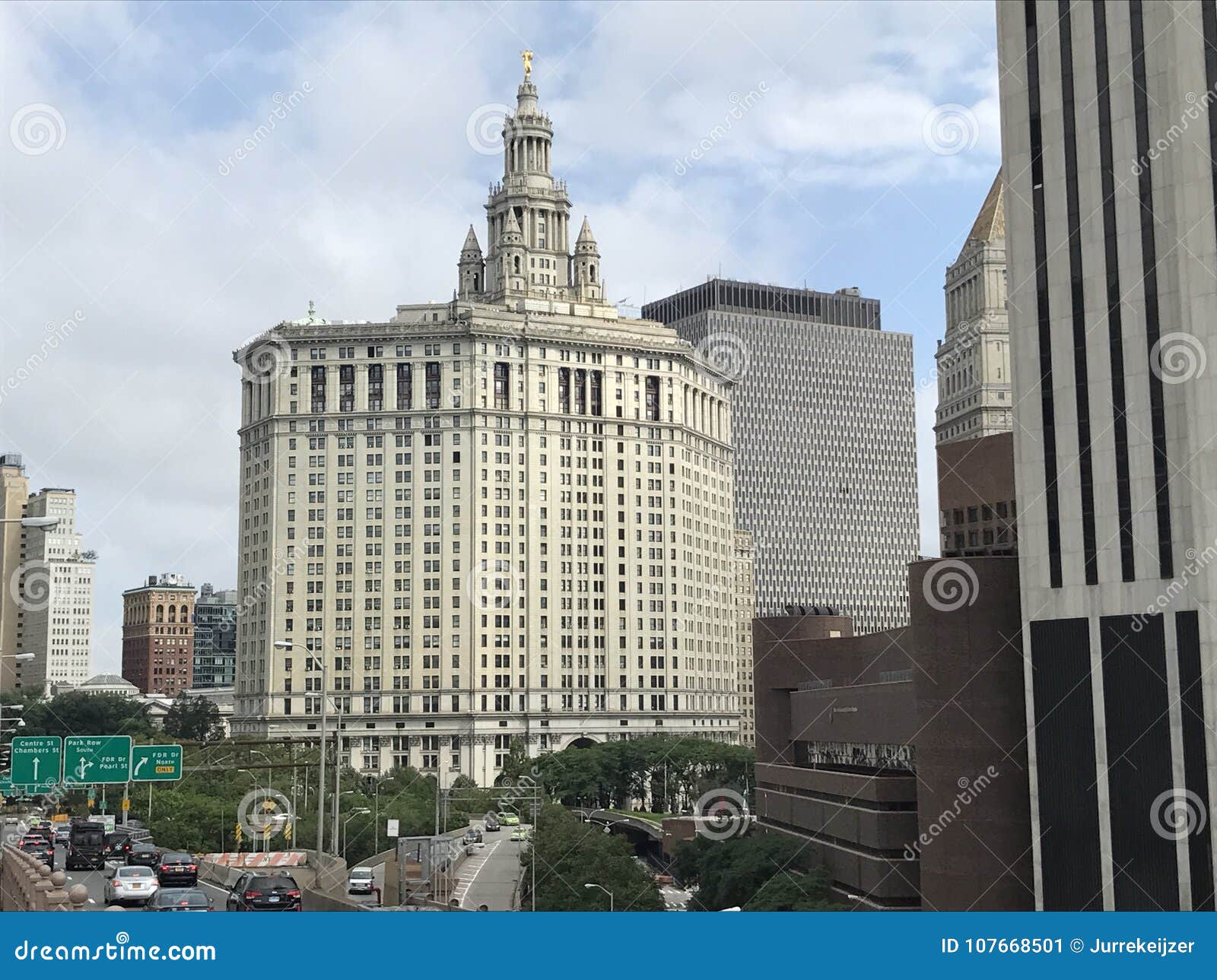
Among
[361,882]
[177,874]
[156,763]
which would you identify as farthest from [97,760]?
[361,882]

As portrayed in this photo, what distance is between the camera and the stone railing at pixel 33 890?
1261 inches

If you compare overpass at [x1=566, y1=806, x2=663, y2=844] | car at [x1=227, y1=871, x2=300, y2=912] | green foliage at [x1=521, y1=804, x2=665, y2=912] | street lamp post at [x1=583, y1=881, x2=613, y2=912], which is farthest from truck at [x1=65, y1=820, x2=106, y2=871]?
overpass at [x1=566, y1=806, x2=663, y2=844]

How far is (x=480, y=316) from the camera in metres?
192

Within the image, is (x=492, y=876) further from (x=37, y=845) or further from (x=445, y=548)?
(x=445, y=548)

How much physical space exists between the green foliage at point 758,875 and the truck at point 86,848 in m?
27.8

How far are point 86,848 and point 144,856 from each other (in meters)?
5.69

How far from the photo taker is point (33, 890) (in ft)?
114

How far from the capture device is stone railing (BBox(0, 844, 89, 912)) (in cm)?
3203

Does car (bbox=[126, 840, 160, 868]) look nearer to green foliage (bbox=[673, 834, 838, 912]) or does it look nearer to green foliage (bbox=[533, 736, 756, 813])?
green foliage (bbox=[673, 834, 838, 912])

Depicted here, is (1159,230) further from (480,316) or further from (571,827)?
(480,316)

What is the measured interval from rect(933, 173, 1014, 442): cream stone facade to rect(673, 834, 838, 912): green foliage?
330 ft
